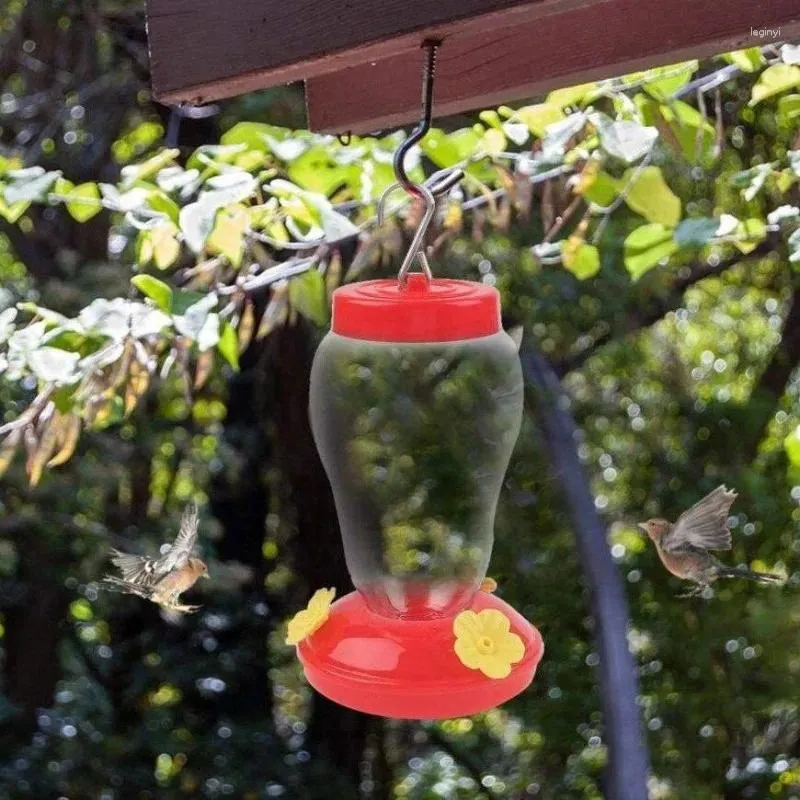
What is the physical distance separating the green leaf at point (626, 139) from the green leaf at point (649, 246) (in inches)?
13.8

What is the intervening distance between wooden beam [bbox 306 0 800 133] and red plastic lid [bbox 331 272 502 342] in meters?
0.21

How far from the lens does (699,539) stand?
1384mm

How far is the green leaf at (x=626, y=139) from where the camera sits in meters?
1.08

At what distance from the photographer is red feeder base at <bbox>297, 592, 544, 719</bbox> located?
0.85 m

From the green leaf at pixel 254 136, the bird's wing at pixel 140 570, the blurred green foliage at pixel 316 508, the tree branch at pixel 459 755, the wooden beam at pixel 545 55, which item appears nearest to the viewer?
the wooden beam at pixel 545 55

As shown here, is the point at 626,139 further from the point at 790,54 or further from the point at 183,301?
the point at 183,301

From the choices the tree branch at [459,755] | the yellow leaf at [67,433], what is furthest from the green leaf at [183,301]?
the tree branch at [459,755]

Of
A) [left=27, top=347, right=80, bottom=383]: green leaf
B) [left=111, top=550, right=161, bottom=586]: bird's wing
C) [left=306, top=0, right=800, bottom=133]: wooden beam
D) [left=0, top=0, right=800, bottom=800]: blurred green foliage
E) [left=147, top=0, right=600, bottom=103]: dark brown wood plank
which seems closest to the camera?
[left=147, top=0, right=600, bottom=103]: dark brown wood plank

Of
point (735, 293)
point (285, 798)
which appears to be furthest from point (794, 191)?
point (285, 798)

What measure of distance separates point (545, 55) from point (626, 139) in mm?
195

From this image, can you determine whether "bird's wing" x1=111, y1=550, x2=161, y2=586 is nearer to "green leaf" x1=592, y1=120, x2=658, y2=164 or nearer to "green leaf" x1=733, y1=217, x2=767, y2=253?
"green leaf" x1=592, y1=120, x2=658, y2=164

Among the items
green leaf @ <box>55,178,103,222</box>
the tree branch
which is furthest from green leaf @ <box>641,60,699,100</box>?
the tree branch

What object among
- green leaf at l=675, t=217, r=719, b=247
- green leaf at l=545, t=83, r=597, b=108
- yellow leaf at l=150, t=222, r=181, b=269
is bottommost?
green leaf at l=675, t=217, r=719, b=247

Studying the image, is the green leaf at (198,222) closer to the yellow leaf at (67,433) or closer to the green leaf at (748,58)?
the yellow leaf at (67,433)
